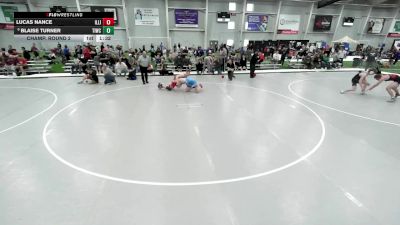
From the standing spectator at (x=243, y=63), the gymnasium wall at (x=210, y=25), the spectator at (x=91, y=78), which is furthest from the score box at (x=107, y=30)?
the gymnasium wall at (x=210, y=25)

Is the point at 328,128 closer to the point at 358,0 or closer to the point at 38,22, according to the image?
the point at 38,22

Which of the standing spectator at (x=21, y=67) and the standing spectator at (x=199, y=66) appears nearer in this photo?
the standing spectator at (x=21, y=67)

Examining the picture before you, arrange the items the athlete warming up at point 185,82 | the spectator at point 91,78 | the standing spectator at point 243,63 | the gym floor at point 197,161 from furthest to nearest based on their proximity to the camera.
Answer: the standing spectator at point 243,63 → the spectator at point 91,78 → the athlete warming up at point 185,82 → the gym floor at point 197,161

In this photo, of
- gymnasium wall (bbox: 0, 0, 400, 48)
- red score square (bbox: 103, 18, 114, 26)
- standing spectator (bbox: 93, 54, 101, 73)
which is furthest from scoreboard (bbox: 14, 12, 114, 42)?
gymnasium wall (bbox: 0, 0, 400, 48)

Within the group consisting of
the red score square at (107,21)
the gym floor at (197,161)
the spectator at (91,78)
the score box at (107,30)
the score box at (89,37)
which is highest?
the red score square at (107,21)

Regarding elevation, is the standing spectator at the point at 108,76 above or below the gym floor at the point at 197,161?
above

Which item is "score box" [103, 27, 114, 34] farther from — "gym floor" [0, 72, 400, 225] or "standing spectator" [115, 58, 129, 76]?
"standing spectator" [115, 58, 129, 76]

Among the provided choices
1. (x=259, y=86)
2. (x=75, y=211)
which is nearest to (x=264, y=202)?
(x=75, y=211)

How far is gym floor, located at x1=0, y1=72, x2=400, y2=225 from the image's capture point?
11.9ft

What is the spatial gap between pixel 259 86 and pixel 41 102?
965 cm

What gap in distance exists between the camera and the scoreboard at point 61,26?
308 inches

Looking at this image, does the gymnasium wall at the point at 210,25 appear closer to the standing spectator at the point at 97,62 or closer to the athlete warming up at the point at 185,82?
the standing spectator at the point at 97,62

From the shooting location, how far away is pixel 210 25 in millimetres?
25469

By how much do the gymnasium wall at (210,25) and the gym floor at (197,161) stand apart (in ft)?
54.7
